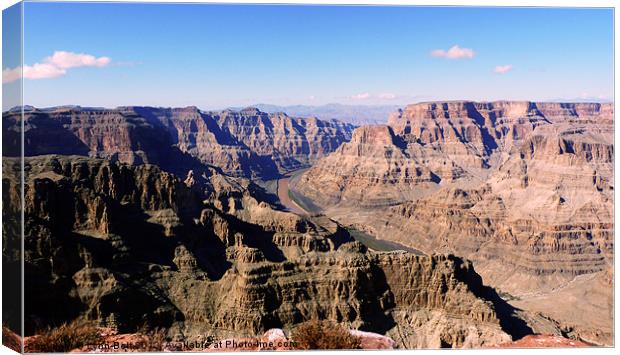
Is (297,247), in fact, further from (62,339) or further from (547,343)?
(62,339)

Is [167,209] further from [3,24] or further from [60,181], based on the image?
[3,24]

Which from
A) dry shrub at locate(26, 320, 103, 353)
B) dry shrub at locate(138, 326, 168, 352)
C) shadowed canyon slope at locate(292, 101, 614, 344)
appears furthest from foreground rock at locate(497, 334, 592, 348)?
dry shrub at locate(26, 320, 103, 353)

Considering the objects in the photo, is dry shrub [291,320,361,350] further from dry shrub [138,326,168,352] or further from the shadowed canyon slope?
the shadowed canyon slope

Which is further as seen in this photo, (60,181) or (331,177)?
(331,177)

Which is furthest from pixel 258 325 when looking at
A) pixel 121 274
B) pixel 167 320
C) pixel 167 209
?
pixel 167 209

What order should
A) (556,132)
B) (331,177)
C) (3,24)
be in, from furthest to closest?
(331,177) → (556,132) → (3,24)

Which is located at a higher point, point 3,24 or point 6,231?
point 3,24

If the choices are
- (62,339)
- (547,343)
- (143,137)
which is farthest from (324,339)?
(143,137)

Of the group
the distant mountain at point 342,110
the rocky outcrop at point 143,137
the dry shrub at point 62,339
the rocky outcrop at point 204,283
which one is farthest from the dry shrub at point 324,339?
the distant mountain at point 342,110
